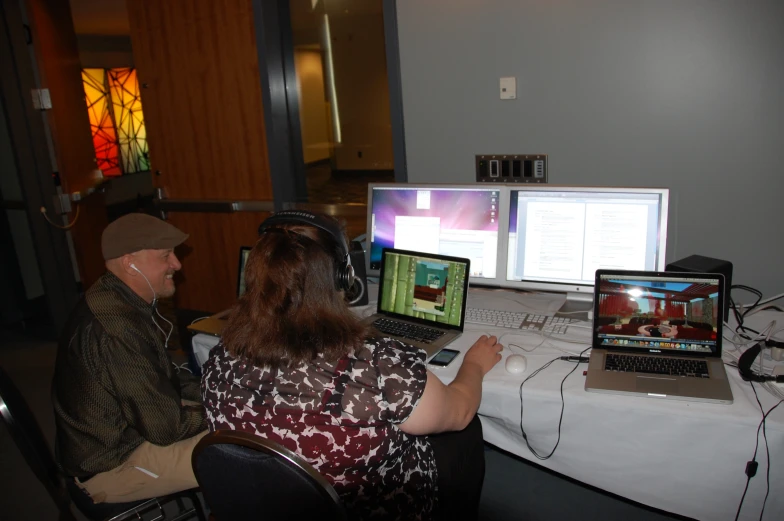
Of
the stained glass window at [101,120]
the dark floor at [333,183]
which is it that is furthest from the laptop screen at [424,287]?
the stained glass window at [101,120]

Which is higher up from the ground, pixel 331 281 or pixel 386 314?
pixel 331 281

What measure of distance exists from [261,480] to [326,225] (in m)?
0.54

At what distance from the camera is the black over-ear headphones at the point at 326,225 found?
4.41 ft

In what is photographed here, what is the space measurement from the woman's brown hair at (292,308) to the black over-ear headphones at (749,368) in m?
1.05

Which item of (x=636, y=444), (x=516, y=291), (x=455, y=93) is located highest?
(x=455, y=93)

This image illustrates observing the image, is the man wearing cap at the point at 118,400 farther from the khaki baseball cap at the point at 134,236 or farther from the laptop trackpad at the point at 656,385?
the laptop trackpad at the point at 656,385

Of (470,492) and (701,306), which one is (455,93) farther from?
(470,492)

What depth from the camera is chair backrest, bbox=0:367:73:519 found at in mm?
1530

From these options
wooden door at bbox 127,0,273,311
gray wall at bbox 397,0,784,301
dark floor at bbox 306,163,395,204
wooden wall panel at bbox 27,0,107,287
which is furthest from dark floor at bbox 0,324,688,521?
dark floor at bbox 306,163,395,204

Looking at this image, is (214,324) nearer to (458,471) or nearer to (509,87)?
(458,471)

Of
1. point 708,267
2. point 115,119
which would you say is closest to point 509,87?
point 708,267

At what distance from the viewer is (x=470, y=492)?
1.71 metres

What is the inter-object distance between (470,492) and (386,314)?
28.1 inches

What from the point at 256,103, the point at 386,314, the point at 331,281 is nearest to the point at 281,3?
the point at 256,103
